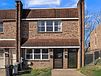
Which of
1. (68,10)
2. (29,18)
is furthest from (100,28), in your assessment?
(29,18)

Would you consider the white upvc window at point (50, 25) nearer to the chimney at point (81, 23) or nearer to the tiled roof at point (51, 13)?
the tiled roof at point (51, 13)

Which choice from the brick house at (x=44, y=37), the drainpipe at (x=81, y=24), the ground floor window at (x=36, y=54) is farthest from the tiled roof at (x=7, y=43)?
the drainpipe at (x=81, y=24)

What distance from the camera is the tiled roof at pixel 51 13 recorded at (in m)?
39.8

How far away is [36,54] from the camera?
38.8 meters

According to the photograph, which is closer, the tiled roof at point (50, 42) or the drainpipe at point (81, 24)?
the drainpipe at point (81, 24)

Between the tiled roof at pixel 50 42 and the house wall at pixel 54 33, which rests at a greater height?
the house wall at pixel 54 33

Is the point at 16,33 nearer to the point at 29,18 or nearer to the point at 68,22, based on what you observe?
the point at 29,18

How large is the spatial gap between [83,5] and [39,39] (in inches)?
289

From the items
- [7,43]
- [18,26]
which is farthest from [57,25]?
[7,43]

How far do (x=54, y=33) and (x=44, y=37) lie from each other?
144 cm

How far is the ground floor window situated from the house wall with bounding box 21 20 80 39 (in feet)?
6.78

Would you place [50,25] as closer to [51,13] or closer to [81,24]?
[51,13]

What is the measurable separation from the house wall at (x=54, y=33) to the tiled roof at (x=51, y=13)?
919 mm

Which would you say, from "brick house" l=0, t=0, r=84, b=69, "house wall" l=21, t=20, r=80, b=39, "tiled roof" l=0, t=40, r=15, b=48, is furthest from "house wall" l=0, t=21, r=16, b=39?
"house wall" l=21, t=20, r=80, b=39
